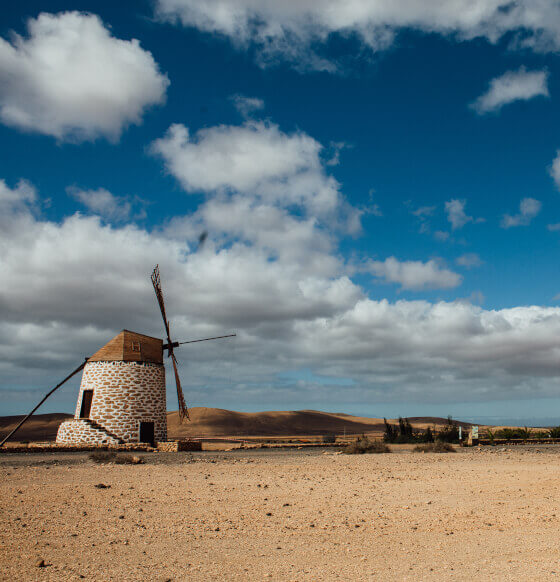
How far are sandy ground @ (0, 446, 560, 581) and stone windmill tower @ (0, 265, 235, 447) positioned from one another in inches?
589

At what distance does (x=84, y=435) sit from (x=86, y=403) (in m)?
2.26

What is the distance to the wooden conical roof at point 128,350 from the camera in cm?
3000

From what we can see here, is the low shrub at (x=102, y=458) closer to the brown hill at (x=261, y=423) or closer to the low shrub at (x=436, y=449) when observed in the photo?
the low shrub at (x=436, y=449)

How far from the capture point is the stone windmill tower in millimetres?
28719

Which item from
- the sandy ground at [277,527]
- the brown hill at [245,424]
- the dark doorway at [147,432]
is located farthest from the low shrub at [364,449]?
the brown hill at [245,424]

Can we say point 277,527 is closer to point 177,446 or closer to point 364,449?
point 364,449

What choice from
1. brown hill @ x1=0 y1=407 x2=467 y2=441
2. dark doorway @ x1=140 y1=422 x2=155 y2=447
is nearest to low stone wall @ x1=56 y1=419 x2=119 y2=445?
dark doorway @ x1=140 y1=422 x2=155 y2=447

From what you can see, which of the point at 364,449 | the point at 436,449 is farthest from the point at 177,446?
the point at 436,449

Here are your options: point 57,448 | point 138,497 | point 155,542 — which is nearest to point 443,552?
point 155,542

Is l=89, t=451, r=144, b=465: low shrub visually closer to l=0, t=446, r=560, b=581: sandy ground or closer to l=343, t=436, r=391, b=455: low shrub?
l=0, t=446, r=560, b=581: sandy ground

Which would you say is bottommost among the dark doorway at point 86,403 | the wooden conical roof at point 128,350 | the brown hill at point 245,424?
the brown hill at point 245,424

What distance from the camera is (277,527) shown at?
7.99 meters

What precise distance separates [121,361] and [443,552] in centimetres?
2576

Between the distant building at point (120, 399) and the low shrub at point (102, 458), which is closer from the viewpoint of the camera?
the low shrub at point (102, 458)
